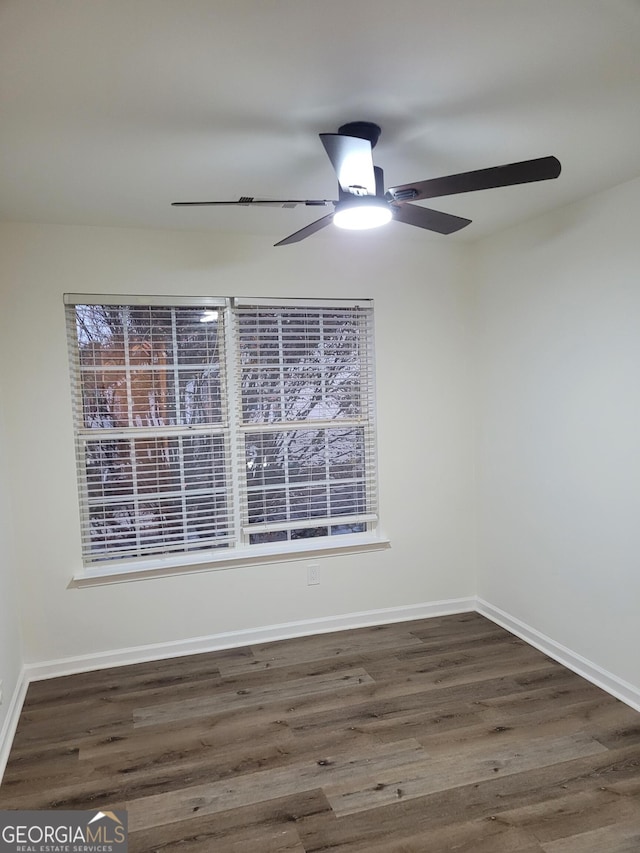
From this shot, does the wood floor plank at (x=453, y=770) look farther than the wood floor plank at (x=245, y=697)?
No

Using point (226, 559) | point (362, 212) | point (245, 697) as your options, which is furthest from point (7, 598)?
point (362, 212)

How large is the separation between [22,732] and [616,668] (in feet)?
9.62

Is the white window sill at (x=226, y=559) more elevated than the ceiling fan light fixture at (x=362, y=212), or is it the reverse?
the ceiling fan light fixture at (x=362, y=212)

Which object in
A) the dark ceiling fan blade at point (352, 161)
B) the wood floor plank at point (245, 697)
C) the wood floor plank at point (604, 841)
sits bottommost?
the wood floor plank at point (245, 697)

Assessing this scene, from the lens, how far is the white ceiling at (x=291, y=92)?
1510mm

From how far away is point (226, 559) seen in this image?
3.69 meters

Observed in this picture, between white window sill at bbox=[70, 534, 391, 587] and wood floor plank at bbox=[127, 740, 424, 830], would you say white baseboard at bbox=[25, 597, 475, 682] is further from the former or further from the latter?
wood floor plank at bbox=[127, 740, 424, 830]

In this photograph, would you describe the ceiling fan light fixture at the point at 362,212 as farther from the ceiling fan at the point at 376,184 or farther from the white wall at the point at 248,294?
the white wall at the point at 248,294

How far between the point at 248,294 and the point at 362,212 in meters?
1.53

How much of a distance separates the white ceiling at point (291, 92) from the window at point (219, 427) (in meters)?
0.88

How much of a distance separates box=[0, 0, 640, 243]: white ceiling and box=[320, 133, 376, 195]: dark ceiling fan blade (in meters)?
0.16

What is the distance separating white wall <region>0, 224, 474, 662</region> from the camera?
10.9 ft

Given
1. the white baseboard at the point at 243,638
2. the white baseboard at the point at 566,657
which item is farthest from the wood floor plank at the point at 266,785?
the white baseboard at the point at 243,638

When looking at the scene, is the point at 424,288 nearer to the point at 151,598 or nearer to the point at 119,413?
the point at 119,413
